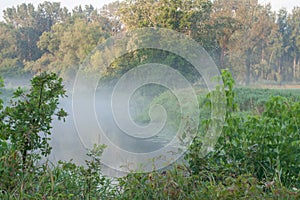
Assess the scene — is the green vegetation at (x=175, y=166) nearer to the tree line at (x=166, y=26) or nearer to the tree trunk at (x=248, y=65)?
the tree line at (x=166, y=26)

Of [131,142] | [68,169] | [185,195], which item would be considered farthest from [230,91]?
[131,142]

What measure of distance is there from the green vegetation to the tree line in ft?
22.7

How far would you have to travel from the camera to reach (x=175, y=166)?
58.2 inches

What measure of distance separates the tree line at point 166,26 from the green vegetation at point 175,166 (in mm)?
6912

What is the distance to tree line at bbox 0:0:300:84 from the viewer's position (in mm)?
→ 9289

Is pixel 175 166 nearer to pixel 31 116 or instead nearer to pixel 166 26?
pixel 31 116

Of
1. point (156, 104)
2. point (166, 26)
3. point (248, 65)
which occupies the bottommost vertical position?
point (156, 104)

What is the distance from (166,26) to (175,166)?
7.26 m

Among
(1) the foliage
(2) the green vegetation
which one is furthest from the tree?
(1) the foliage

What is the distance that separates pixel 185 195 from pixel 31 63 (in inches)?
338

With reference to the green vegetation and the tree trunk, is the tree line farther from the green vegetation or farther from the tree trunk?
the green vegetation

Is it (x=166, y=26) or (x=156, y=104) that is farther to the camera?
(x=166, y=26)

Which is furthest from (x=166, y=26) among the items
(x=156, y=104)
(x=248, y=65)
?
(x=156, y=104)

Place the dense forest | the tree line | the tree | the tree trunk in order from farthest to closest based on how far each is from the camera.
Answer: the tree trunk < the tree line < the tree < the dense forest
